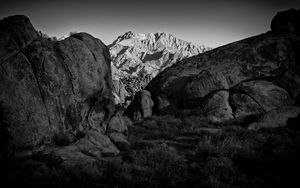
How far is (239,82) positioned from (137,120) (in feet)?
33.5

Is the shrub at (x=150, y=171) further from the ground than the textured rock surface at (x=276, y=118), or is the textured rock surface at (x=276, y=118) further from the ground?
the shrub at (x=150, y=171)

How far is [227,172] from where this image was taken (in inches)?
269

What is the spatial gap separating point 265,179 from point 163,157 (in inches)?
136

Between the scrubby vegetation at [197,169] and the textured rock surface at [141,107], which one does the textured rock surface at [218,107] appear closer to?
the textured rock surface at [141,107]

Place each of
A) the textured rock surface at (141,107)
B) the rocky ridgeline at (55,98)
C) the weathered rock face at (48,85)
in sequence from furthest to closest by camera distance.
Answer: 1. the textured rock surface at (141,107)
2. the weathered rock face at (48,85)
3. the rocky ridgeline at (55,98)

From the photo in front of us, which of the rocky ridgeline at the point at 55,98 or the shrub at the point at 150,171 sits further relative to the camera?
the rocky ridgeline at the point at 55,98

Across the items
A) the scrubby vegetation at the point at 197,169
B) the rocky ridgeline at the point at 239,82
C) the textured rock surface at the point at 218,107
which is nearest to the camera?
the scrubby vegetation at the point at 197,169

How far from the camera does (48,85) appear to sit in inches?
426

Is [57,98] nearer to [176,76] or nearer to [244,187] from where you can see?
[244,187]

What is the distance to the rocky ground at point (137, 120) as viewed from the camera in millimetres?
6812

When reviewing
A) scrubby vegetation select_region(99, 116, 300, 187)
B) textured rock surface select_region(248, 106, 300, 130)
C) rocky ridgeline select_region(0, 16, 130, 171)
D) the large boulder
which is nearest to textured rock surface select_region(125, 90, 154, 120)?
rocky ridgeline select_region(0, 16, 130, 171)

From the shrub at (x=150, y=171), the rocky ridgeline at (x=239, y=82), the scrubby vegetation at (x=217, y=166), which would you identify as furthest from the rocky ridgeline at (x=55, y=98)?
the rocky ridgeline at (x=239, y=82)

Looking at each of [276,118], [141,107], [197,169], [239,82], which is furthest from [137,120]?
[197,169]

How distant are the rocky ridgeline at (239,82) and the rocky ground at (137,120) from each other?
10cm
